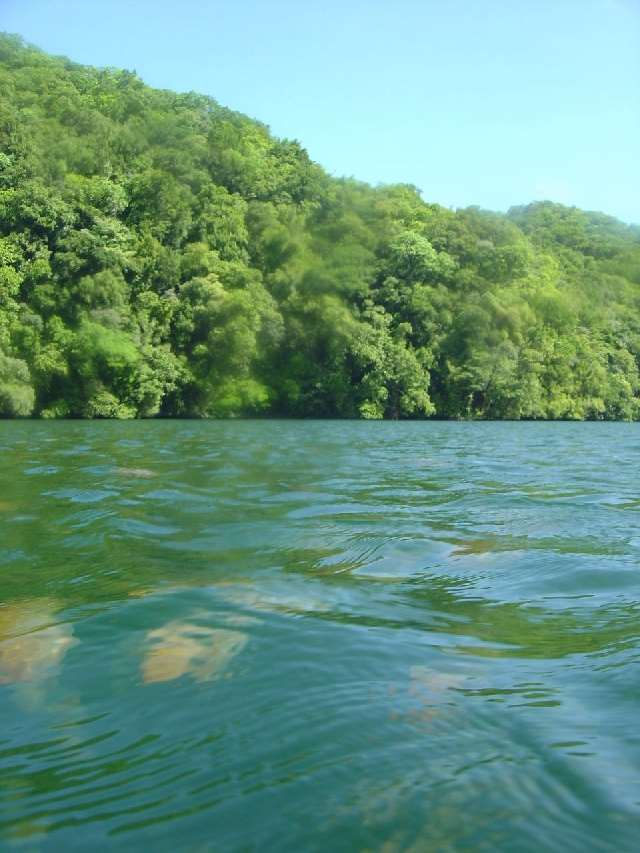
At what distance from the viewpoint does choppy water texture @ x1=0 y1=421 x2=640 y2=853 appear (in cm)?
178

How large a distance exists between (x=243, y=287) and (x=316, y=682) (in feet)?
143

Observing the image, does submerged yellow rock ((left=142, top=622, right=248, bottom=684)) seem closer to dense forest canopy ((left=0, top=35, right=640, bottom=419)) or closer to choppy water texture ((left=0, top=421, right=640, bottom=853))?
choppy water texture ((left=0, top=421, right=640, bottom=853))

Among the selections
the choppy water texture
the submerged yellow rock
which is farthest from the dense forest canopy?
the submerged yellow rock

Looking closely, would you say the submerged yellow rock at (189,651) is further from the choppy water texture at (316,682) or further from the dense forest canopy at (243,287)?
the dense forest canopy at (243,287)

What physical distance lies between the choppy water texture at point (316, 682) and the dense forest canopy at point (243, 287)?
29643 mm

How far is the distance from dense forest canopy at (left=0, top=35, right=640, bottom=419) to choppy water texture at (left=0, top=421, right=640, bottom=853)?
2964 cm

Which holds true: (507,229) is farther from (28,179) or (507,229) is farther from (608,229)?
(28,179)

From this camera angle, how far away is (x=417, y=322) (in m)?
50.8

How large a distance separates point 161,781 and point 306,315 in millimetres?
46156

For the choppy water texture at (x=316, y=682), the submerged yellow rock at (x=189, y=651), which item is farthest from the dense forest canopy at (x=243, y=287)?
the submerged yellow rock at (x=189, y=651)

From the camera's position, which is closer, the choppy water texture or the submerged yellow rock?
the choppy water texture

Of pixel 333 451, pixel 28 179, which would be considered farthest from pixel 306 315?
pixel 333 451

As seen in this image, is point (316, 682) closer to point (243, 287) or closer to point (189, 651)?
point (189, 651)

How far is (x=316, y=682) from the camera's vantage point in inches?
104
